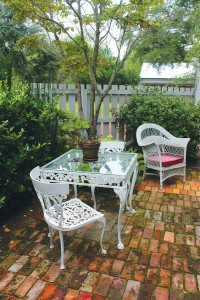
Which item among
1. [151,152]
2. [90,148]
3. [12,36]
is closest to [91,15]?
[151,152]

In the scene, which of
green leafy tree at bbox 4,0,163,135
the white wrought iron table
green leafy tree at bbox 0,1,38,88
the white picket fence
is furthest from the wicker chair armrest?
green leafy tree at bbox 0,1,38,88

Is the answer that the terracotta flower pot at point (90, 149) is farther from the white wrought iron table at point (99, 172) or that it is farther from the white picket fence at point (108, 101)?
the white picket fence at point (108, 101)

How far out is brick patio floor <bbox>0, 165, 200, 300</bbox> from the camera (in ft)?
6.86

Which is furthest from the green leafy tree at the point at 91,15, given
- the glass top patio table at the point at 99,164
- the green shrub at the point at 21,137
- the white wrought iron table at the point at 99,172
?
the white wrought iron table at the point at 99,172

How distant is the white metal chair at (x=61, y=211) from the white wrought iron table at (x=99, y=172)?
9.9 inches

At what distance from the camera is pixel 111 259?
247 cm

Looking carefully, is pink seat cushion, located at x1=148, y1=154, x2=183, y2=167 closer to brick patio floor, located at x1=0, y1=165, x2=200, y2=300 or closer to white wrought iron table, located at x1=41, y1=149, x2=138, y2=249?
brick patio floor, located at x1=0, y1=165, x2=200, y2=300

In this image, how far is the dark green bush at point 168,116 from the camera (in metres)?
4.96

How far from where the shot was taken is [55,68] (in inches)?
401

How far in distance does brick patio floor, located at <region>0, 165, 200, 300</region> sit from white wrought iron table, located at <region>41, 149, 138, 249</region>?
0.85 ft

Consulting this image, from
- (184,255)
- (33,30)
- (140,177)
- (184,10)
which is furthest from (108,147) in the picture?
(184,10)

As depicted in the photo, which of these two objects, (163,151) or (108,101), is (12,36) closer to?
(108,101)

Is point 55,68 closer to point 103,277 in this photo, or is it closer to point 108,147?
point 108,147

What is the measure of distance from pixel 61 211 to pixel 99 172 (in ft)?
2.17
